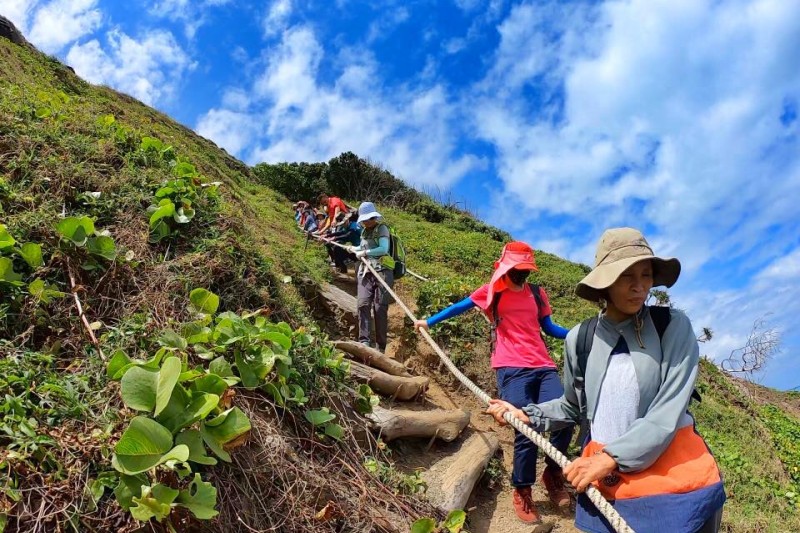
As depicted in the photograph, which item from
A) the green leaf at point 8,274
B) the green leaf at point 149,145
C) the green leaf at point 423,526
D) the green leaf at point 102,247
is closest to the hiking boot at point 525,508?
the green leaf at point 423,526

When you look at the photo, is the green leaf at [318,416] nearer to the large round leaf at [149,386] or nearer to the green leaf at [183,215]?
the large round leaf at [149,386]

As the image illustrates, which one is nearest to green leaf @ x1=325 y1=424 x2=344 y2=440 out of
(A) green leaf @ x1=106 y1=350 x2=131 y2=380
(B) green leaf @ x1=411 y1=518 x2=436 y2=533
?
(B) green leaf @ x1=411 y1=518 x2=436 y2=533

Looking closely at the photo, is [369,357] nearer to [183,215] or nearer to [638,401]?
[183,215]

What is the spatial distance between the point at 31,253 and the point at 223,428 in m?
1.94

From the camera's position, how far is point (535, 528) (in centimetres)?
398

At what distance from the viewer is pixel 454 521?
3336 mm

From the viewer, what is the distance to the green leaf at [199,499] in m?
2.17

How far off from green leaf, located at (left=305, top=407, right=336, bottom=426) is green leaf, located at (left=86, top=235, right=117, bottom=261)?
1.78 m

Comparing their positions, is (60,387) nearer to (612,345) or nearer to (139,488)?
(139,488)

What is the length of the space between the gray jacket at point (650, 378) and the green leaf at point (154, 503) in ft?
5.50

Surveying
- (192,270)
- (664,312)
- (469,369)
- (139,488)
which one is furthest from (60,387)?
(469,369)

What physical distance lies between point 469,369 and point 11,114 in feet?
18.7

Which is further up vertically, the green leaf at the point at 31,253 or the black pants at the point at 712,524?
→ the black pants at the point at 712,524

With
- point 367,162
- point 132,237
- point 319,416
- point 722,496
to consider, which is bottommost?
point 319,416
